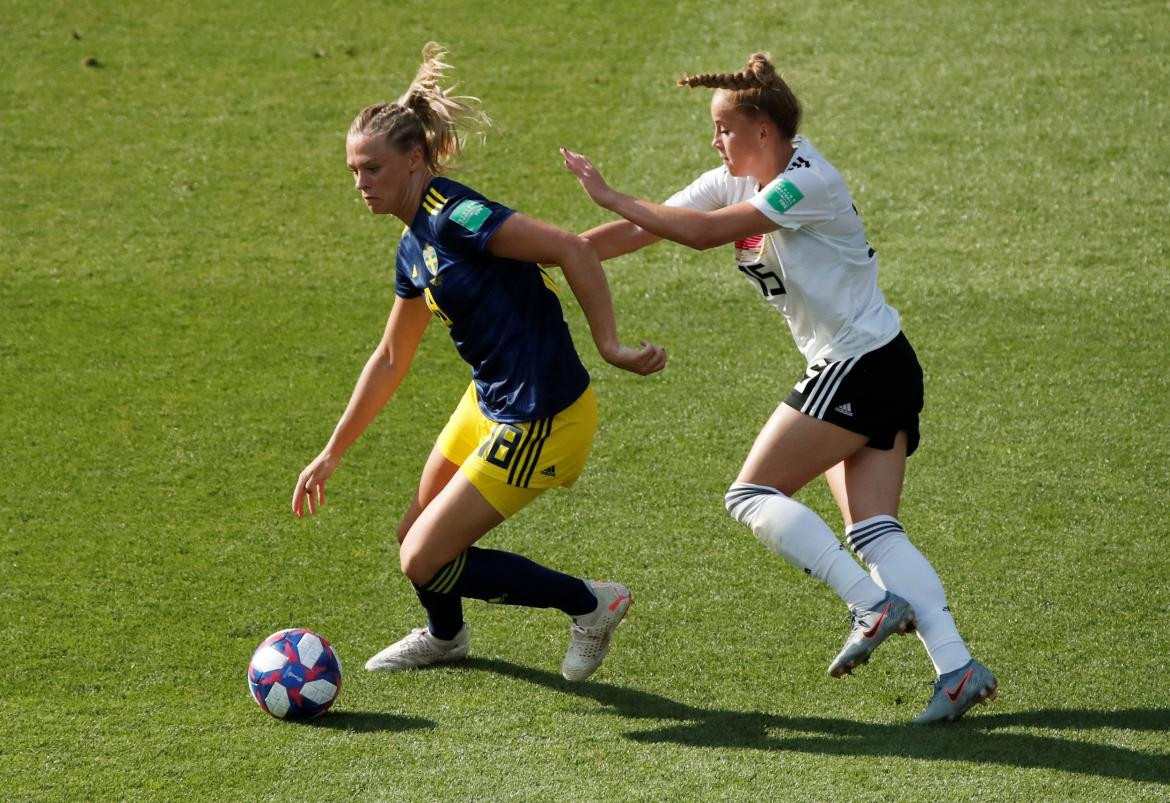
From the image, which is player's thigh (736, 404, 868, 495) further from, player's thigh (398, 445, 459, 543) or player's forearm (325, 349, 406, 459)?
player's forearm (325, 349, 406, 459)

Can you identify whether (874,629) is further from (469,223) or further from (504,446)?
(469,223)

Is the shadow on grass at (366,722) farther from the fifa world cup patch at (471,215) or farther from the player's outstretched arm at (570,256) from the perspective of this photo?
the fifa world cup patch at (471,215)

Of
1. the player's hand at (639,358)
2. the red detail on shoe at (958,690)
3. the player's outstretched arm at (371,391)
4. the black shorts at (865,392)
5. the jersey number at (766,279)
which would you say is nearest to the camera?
the player's hand at (639,358)

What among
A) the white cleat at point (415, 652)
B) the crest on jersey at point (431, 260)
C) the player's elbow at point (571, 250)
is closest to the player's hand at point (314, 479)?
the white cleat at point (415, 652)

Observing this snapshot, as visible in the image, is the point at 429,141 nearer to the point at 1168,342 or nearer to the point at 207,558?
the point at 207,558

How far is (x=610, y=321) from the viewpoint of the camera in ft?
14.9

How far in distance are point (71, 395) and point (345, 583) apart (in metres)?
2.39

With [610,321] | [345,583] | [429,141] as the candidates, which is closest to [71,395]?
[345,583]

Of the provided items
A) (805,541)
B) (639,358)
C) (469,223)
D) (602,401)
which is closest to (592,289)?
(639,358)

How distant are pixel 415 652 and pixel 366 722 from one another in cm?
42

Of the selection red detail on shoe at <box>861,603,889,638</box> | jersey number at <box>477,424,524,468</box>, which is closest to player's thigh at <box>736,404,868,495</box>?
red detail on shoe at <box>861,603,889,638</box>

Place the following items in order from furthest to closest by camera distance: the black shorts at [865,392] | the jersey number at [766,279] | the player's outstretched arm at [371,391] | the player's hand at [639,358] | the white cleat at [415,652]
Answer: the white cleat at [415,652]
the player's outstretched arm at [371,391]
the jersey number at [766,279]
the black shorts at [865,392]
the player's hand at [639,358]

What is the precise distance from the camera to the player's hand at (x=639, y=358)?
4.36m

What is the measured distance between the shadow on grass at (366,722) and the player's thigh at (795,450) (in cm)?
133
